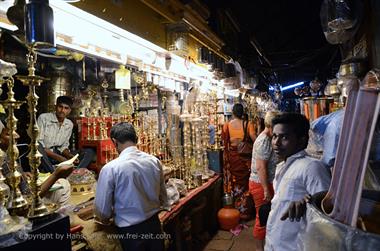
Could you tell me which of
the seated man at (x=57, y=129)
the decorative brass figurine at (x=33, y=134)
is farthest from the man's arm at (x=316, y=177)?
the seated man at (x=57, y=129)

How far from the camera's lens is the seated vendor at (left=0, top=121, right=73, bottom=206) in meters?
2.11

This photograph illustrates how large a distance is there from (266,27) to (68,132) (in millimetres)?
6137

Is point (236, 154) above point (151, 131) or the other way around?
the other way around

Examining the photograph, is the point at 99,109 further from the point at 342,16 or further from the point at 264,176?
the point at 342,16

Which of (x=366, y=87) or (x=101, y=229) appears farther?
(x=101, y=229)

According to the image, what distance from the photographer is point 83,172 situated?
3.60 meters

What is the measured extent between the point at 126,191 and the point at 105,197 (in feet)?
0.62

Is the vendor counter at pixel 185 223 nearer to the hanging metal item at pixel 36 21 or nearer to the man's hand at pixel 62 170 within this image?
the man's hand at pixel 62 170

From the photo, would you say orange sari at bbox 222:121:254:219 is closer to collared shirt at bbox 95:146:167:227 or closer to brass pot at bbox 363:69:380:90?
collared shirt at bbox 95:146:167:227

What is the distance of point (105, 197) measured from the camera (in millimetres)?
2602

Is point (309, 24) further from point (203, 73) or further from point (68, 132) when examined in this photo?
point (68, 132)

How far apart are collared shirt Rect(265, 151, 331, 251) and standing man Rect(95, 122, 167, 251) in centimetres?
114

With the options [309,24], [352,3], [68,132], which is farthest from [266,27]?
[68,132]

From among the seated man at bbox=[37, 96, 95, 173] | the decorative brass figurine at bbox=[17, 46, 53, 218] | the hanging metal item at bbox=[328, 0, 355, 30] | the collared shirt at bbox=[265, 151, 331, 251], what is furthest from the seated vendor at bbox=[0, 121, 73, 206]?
the hanging metal item at bbox=[328, 0, 355, 30]
